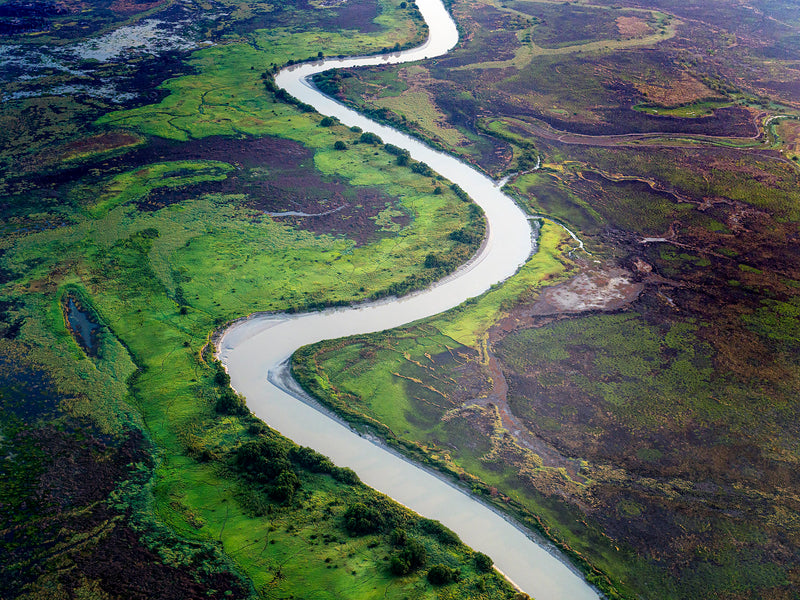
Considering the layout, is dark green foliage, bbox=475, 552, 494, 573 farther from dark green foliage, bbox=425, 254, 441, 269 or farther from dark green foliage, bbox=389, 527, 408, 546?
dark green foliage, bbox=425, 254, 441, 269

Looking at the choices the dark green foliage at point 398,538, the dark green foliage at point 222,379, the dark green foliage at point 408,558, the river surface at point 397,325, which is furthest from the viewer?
the dark green foliage at point 222,379

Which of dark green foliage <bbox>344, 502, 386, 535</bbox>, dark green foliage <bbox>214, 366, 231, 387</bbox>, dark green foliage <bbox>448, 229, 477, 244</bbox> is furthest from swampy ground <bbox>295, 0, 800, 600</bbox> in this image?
dark green foliage <bbox>448, 229, 477, 244</bbox>

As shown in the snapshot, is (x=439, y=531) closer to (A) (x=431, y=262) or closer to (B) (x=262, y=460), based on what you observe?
(B) (x=262, y=460)

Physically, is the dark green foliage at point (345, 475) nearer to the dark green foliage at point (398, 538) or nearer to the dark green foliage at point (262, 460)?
the dark green foliage at point (262, 460)

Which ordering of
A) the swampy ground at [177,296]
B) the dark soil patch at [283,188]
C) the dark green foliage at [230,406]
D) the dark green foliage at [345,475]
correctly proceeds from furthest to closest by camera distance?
1. the dark soil patch at [283,188]
2. the dark green foliage at [230,406]
3. the dark green foliage at [345,475]
4. the swampy ground at [177,296]

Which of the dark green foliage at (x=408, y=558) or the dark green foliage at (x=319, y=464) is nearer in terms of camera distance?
the dark green foliage at (x=408, y=558)

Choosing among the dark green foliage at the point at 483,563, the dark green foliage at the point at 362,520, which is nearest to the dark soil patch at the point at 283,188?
the dark green foliage at the point at 362,520
